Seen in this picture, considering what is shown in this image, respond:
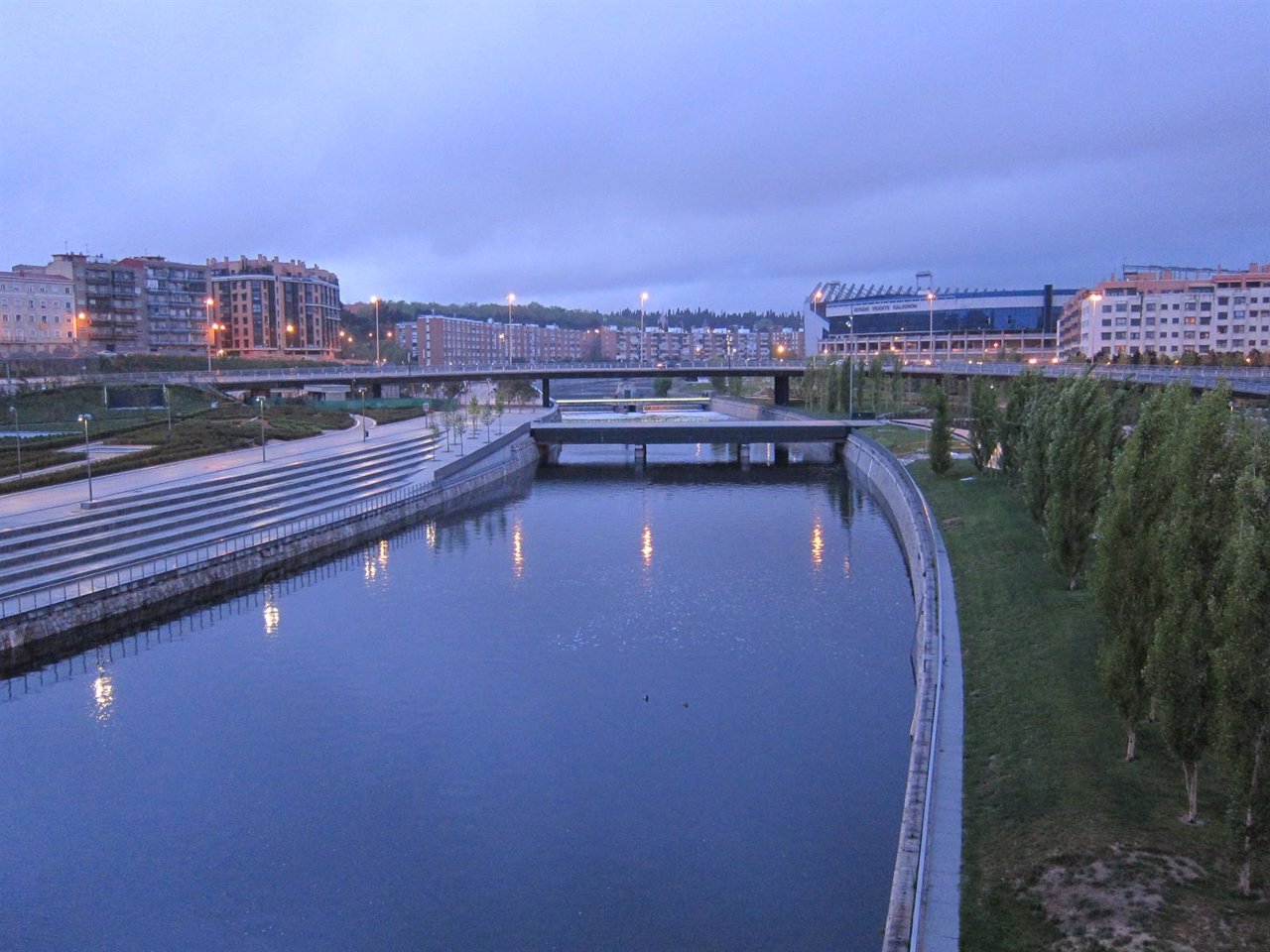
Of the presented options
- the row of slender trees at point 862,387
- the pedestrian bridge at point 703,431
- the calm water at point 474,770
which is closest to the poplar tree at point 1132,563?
the calm water at point 474,770

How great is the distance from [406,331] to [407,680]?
A: 167 meters

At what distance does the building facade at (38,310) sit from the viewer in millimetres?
94688

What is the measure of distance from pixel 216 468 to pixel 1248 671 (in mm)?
42201

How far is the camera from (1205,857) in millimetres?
11438

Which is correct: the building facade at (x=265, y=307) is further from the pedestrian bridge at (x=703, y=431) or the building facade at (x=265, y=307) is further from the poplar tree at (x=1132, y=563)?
the poplar tree at (x=1132, y=563)

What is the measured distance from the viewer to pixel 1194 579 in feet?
38.3

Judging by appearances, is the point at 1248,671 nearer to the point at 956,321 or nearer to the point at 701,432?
the point at 701,432

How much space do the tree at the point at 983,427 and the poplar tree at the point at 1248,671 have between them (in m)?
30.9

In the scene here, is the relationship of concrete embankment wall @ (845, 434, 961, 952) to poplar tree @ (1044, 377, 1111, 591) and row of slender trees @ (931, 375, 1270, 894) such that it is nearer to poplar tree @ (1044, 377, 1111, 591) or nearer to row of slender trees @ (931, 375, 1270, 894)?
row of slender trees @ (931, 375, 1270, 894)

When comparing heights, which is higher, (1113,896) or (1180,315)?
(1180,315)

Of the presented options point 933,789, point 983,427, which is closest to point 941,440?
point 983,427

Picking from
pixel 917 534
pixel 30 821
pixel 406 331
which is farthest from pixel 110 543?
pixel 406 331

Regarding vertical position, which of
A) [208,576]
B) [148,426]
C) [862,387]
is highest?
[862,387]

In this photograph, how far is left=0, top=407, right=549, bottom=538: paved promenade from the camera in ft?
108
